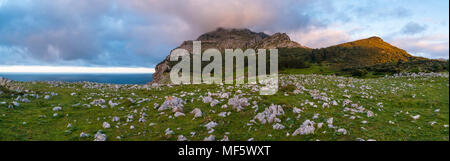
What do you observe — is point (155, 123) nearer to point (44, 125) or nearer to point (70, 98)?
point (44, 125)

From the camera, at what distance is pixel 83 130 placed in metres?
10.8

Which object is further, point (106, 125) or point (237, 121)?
point (237, 121)

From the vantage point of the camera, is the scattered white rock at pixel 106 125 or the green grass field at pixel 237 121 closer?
the green grass field at pixel 237 121

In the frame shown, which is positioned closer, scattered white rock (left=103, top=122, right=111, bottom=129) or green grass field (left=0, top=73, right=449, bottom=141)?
green grass field (left=0, top=73, right=449, bottom=141)

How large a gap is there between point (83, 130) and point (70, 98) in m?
11.1

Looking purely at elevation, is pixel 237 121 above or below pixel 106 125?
above

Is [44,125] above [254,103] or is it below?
below

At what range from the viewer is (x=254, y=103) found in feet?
46.4

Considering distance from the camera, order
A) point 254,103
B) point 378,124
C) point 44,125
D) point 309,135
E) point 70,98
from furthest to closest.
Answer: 1. point 70,98
2. point 254,103
3. point 44,125
4. point 378,124
5. point 309,135
